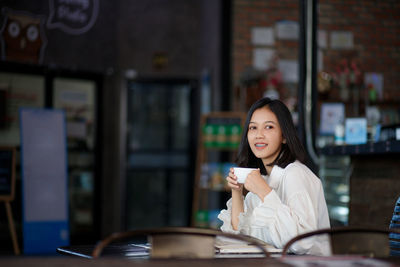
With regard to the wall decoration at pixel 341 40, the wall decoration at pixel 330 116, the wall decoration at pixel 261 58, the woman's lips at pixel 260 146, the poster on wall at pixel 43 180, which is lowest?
the poster on wall at pixel 43 180

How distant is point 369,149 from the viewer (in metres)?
3.70

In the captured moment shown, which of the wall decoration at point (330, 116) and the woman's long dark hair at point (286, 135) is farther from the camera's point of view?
the wall decoration at point (330, 116)

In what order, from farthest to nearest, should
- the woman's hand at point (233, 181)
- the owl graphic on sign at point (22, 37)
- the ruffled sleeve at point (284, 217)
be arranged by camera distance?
the owl graphic on sign at point (22, 37)
the woman's hand at point (233, 181)
the ruffled sleeve at point (284, 217)

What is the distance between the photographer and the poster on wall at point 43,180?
6332mm

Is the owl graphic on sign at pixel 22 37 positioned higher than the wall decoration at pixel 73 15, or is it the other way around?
the wall decoration at pixel 73 15

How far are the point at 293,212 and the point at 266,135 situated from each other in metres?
0.39

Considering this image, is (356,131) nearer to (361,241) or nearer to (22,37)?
(361,241)

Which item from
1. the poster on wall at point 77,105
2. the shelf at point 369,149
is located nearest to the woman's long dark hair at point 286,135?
the shelf at point 369,149

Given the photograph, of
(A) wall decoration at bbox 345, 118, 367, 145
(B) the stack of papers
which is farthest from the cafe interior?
(B) the stack of papers

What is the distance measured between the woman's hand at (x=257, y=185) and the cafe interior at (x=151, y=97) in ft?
11.4

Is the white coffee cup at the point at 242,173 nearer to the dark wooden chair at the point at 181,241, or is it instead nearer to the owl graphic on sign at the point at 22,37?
the dark wooden chair at the point at 181,241

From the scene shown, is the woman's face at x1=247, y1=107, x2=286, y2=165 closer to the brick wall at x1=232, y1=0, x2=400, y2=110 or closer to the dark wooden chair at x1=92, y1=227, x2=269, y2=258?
the dark wooden chair at x1=92, y1=227, x2=269, y2=258

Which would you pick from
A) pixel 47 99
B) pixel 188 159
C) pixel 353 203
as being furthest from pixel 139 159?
pixel 353 203

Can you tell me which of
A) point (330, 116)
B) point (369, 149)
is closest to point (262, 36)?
point (330, 116)
